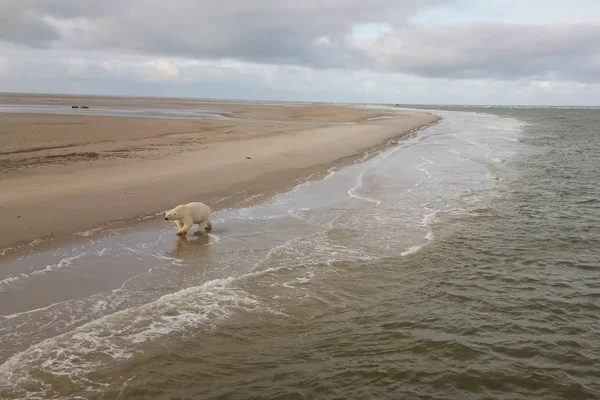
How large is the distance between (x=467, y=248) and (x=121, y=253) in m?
7.54

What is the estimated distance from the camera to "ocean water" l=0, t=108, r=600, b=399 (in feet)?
18.6

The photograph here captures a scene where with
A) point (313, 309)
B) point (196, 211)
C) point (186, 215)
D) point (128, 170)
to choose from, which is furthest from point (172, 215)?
point (128, 170)

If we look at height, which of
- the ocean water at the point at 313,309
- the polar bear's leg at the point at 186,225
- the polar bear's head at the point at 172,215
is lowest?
the ocean water at the point at 313,309

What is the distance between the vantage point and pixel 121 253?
977cm

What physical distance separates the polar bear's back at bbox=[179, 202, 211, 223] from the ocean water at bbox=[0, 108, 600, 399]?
0.51m

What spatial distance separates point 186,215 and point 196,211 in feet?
0.84

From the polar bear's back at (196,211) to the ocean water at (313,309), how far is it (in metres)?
0.51

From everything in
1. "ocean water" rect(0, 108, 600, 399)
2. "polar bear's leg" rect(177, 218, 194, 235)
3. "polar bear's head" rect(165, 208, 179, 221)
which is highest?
"polar bear's head" rect(165, 208, 179, 221)

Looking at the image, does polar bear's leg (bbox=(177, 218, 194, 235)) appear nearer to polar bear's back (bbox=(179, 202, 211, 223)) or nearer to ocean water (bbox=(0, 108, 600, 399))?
polar bear's back (bbox=(179, 202, 211, 223))

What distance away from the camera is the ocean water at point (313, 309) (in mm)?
5676

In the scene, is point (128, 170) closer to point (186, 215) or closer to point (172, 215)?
point (172, 215)

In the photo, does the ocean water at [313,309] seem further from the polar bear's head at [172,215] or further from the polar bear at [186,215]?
the polar bear's head at [172,215]

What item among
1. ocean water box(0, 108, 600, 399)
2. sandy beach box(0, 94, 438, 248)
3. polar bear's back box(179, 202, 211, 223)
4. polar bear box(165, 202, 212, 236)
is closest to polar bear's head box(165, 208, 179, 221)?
polar bear box(165, 202, 212, 236)


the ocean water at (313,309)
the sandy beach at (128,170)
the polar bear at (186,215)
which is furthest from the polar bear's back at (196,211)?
the sandy beach at (128,170)
